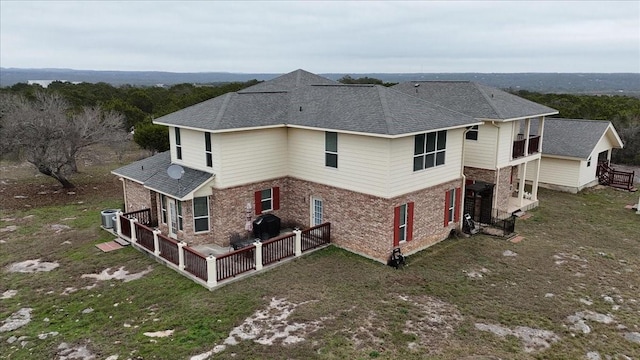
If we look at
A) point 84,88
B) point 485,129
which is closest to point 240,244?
point 485,129

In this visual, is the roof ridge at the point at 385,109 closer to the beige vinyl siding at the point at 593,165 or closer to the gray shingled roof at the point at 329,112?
the gray shingled roof at the point at 329,112

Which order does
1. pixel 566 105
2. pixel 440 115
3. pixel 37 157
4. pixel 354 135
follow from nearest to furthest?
pixel 354 135, pixel 440 115, pixel 37 157, pixel 566 105

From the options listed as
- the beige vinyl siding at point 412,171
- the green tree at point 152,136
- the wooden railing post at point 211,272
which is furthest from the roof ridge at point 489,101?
the green tree at point 152,136

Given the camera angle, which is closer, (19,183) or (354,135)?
(354,135)

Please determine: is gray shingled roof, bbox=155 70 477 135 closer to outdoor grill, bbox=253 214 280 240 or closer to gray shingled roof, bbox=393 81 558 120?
gray shingled roof, bbox=393 81 558 120

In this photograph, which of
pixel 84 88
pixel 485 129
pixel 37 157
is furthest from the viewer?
pixel 84 88

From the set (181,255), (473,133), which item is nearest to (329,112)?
(181,255)

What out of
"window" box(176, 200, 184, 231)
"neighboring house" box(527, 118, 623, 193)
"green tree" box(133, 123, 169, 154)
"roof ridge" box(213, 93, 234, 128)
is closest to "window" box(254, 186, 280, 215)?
"window" box(176, 200, 184, 231)

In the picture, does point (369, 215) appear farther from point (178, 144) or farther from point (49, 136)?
point (49, 136)

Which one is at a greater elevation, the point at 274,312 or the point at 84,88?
the point at 84,88

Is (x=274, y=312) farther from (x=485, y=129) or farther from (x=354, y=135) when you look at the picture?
(x=485, y=129)
